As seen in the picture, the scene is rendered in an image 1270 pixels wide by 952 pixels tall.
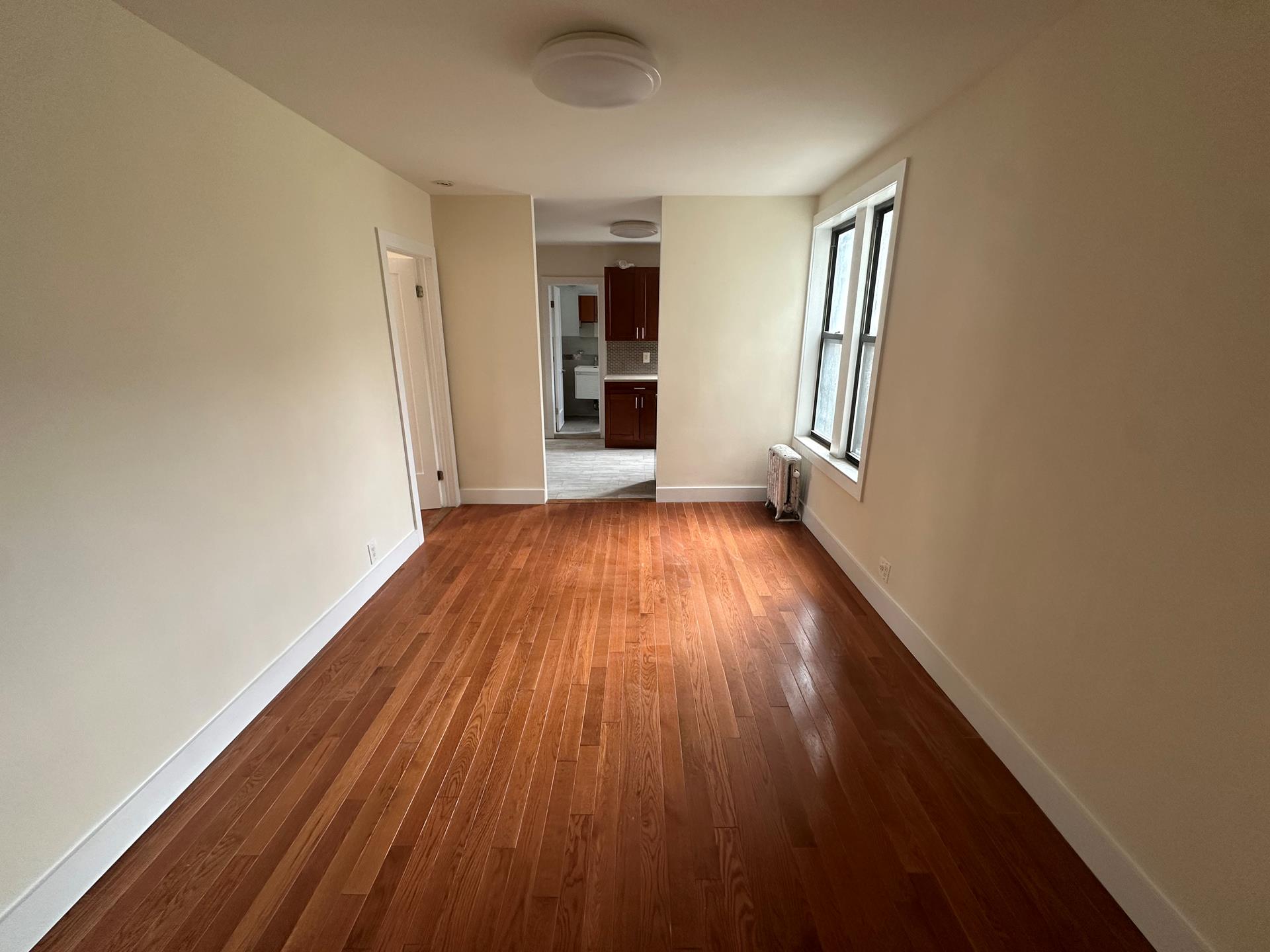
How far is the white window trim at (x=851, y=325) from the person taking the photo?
2967 millimetres

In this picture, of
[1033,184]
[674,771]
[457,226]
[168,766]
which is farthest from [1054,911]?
[457,226]

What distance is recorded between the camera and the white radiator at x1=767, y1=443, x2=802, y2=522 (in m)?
4.39

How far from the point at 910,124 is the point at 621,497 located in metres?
3.45

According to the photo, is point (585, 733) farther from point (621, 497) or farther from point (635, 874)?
point (621, 497)

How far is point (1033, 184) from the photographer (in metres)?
1.85

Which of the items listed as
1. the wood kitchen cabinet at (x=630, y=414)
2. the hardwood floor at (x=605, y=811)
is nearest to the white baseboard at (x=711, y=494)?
the hardwood floor at (x=605, y=811)

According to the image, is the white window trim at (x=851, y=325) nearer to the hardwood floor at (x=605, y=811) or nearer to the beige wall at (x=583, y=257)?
the hardwood floor at (x=605, y=811)

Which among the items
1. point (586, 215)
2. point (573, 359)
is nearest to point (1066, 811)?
point (586, 215)

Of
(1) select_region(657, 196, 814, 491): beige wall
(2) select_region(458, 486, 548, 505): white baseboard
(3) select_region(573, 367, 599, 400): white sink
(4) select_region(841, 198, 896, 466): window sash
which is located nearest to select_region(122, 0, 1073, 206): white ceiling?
(4) select_region(841, 198, 896, 466): window sash

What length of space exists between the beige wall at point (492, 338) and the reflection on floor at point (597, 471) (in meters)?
0.60

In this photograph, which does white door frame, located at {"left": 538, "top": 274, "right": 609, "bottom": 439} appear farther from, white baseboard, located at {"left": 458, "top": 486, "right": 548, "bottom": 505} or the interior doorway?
white baseboard, located at {"left": 458, "top": 486, "right": 548, "bottom": 505}

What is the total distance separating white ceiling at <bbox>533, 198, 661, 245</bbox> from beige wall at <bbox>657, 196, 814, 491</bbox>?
45 cm

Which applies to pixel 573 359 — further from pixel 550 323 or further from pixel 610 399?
pixel 610 399

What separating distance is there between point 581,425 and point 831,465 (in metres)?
5.50
